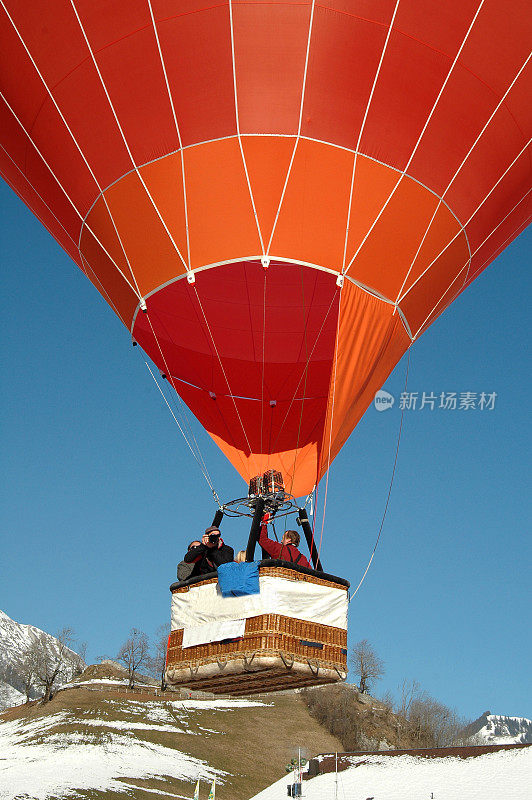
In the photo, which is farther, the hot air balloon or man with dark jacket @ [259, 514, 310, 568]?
the hot air balloon

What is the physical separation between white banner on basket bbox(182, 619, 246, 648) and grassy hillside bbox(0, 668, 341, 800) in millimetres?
25540

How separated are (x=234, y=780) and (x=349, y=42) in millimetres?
37393

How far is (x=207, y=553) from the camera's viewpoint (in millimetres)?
7547

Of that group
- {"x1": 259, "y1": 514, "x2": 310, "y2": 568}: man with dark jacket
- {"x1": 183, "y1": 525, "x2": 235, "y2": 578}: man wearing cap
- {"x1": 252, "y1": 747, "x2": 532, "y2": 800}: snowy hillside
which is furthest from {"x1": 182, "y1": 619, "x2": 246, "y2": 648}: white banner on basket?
{"x1": 252, "y1": 747, "x2": 532, "y2": 800}: snowy hillside

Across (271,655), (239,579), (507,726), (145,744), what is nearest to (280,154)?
(239,579)

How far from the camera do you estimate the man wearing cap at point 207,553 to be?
7.47m

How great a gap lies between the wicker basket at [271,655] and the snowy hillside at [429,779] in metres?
14.7

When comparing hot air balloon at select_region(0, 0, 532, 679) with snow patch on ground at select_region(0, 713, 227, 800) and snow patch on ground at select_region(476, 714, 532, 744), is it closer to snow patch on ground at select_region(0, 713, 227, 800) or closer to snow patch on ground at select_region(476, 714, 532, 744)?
snow patch on ground at select_region(0, 713, 227, 800)

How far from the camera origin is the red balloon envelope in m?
7.71

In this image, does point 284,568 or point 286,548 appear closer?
point 284,568

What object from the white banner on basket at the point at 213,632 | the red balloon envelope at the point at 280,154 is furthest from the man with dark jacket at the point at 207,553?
the red balloon envelope at the point at 280,154

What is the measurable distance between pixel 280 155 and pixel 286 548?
3.76 m

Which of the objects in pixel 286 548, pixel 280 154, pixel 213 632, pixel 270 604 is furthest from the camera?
pixel 280 154

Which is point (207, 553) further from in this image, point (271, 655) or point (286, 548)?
point (271, 655)
